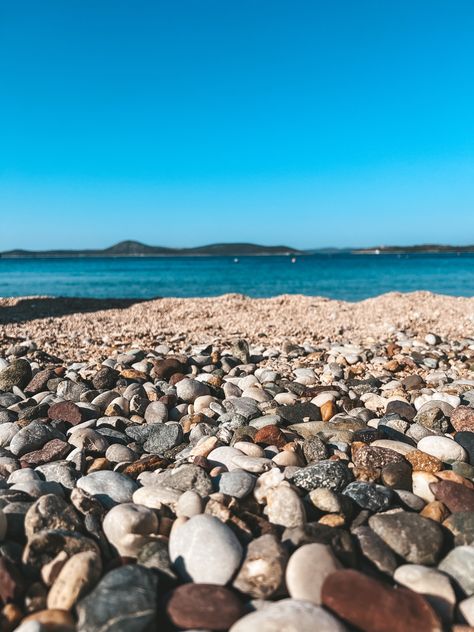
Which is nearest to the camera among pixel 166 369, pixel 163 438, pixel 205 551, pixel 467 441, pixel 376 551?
pixel 205 551

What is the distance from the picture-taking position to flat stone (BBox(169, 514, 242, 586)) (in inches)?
79.3

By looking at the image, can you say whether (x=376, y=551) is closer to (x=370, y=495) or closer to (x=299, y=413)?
(x=370, y=495)

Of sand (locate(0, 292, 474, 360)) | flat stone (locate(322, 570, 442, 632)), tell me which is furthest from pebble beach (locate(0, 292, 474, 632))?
sand (locate(0, 292, 474, 360))

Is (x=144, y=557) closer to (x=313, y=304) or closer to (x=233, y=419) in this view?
(x=233, y=419)

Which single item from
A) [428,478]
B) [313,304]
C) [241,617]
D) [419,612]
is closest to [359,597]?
[419,612]

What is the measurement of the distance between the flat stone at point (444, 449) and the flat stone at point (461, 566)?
96 cm

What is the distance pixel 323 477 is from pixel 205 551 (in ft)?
2.97

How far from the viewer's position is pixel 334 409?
4.04 m

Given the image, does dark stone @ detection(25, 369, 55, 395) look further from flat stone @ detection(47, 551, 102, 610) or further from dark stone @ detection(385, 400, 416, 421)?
dark stone @ detection(385, 400, 416, 421)

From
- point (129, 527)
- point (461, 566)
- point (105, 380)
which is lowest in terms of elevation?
point (461, 566)

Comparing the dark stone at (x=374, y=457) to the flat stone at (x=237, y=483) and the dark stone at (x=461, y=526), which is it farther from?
the flat stone at (x=237, y=483)

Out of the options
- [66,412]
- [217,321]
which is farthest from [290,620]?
[217,321]

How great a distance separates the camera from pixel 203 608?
1.79 metres

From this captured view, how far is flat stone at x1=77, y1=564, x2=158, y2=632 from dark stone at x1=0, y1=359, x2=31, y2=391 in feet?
11.5
